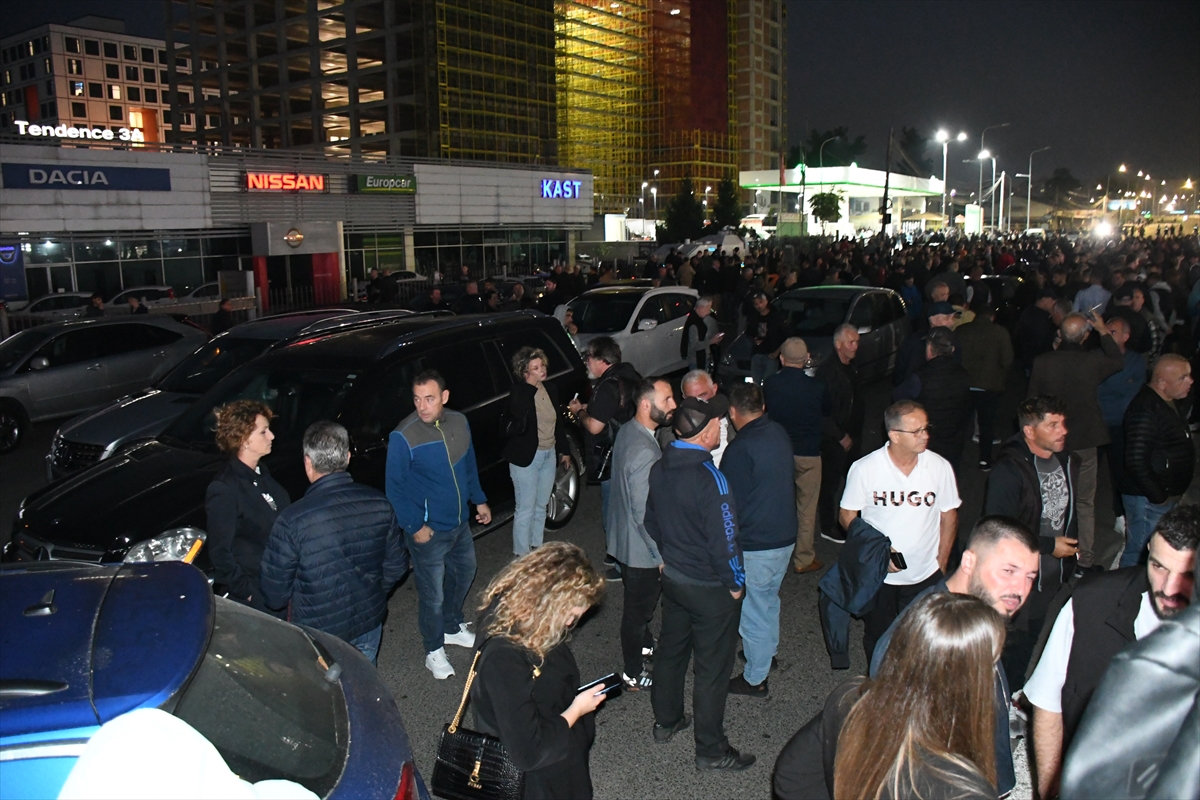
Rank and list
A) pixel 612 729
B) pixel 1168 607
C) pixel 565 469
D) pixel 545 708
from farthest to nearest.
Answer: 1. pixel 565 469
2. pixel 612 729
3. pixel 545 708
4. pixel 1168 607

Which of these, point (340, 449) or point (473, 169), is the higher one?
point (473, 169)

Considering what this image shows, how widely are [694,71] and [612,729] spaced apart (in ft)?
368

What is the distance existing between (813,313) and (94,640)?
12458 millimetres

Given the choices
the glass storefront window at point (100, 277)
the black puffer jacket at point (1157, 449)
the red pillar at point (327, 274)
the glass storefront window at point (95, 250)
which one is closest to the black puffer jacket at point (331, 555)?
Result: the black puffer jacket at point (1157, 449)

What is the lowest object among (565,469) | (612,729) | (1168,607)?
(612,729)

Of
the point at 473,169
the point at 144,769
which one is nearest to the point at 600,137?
the point at 473,169

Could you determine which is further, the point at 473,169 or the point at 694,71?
the point at 694,71

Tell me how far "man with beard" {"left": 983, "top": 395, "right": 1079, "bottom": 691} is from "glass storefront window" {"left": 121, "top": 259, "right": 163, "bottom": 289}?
1290 inches

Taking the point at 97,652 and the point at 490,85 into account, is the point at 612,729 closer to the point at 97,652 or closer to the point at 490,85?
the point at 97,652

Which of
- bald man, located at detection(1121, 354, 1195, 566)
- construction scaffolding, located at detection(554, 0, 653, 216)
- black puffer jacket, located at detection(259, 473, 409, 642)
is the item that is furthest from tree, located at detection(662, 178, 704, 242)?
black puffer jacket, located at detection(259, 473, 409, 642)

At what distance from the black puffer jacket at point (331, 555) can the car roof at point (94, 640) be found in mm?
1296

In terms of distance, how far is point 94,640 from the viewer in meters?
2.29

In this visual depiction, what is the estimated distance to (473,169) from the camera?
44.5 meters

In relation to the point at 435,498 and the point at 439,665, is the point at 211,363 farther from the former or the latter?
the point at 439,665
